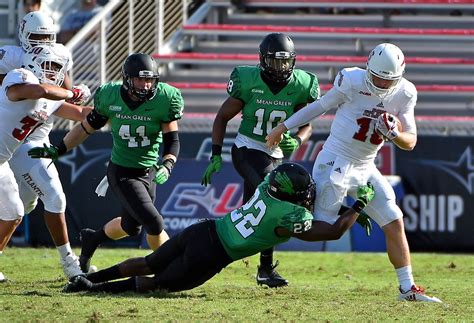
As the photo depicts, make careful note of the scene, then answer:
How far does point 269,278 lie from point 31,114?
2126 mm

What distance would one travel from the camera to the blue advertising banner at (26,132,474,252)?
11477mm

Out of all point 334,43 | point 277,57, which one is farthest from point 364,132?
point 334,43

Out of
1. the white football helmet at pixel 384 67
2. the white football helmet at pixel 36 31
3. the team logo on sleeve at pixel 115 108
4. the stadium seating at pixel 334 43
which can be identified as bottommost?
the stadium seating at pixel 334 43

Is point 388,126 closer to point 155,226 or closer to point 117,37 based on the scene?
point 155,226

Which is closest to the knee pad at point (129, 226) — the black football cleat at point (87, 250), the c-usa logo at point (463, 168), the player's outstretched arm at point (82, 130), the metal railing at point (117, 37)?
the black football cleat at point (87, 250)

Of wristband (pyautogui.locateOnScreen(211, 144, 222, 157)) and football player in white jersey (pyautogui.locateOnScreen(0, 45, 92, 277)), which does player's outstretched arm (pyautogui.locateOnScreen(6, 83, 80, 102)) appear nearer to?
football player in white jersey (pyautogui.locateOnScreen(0, 45, 92, 277))

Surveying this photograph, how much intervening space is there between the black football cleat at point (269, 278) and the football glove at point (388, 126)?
5.45ft

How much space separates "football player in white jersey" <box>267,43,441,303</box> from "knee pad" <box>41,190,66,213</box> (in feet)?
5.86

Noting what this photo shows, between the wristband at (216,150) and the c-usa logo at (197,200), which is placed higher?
the wristband at (216,150)

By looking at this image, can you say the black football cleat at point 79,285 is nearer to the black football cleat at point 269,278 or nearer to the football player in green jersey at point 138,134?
the football player in green jersey at point 138,134

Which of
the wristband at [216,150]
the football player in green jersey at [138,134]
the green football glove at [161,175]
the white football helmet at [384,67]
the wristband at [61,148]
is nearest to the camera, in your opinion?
the white football helmet at [384,67]

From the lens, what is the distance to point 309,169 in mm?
11438

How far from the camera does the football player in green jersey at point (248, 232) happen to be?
6426mm

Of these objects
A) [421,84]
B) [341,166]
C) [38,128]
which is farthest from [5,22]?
[341,166]
